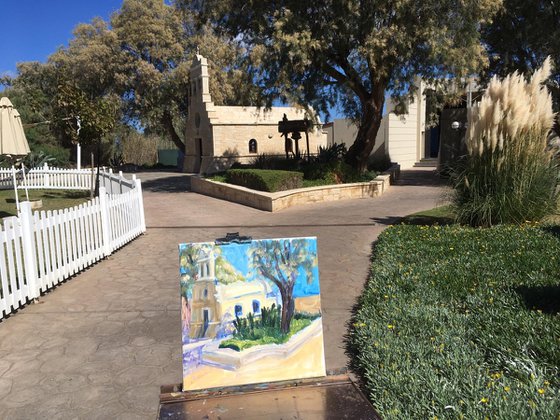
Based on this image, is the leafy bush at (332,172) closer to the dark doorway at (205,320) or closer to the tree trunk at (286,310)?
the tree trunk at (286,310)

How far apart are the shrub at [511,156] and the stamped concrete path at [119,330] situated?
215 cm

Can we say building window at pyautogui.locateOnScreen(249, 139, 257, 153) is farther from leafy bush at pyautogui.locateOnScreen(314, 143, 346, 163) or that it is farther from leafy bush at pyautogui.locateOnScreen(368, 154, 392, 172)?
leafy bush at pyautogui.locateOnScreen(314, 143, 346, 163)

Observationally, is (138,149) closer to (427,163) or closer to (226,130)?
(226,130)

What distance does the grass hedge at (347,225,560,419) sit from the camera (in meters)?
2.79

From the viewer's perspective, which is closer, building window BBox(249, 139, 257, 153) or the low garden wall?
the low garden wall

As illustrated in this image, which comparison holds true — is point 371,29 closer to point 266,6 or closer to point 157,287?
point 266,6

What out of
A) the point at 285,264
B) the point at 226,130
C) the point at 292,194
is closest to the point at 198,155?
the point at 226,130

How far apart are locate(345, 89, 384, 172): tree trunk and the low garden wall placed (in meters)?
1.81

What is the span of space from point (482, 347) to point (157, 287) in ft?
13.3

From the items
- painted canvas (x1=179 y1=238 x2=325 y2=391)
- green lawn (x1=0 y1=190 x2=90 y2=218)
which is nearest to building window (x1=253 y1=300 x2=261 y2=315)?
painted canvas (x1=179 y1=238 x2=325 y2=391)

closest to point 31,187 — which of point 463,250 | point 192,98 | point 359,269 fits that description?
point 192,98

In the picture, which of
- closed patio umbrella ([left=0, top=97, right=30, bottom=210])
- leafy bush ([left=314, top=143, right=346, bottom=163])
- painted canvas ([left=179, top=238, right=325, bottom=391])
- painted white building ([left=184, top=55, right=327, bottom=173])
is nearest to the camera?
painted canvas ([left=179, top=238, right=325, bottom=391])

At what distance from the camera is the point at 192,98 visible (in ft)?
103

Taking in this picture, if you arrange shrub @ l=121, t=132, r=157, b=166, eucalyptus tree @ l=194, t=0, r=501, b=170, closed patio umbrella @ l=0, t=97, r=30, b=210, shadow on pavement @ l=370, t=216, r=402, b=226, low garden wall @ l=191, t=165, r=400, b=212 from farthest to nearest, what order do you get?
shrub @ l=121, t=132, r=157, b=166
eucalyptus tree @ l=194, t=0, r=501, b=170
low garden wall @ l=191, t=165, r=400, b=212
closed patio umbrella @ l=0, t=97, r=30, b=210
shadow on pavement @ l=370, t=216, r=402, b=226
